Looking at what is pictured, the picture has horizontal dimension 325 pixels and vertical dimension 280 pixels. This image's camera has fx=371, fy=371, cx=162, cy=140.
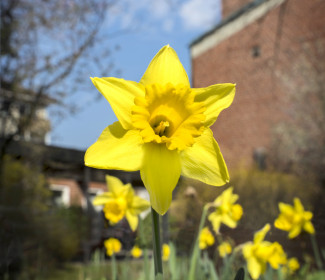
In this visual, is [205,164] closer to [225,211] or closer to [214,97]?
[214,97]

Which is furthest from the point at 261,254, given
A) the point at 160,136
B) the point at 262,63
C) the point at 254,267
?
the point at 262,63

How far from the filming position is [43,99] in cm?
414

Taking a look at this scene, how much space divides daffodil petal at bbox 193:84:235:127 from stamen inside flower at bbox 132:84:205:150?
20 millimetres

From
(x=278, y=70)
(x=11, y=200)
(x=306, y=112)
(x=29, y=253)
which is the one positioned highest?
(x=278, y=70)

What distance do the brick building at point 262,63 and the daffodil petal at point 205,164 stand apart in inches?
270

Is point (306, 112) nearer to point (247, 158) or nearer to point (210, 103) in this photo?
point (247, 158)

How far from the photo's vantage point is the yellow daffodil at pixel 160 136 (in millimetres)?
419

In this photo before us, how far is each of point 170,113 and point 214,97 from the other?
0.19ft

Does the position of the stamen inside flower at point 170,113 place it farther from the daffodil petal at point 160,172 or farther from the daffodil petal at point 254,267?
the daffodil petal at point 254,267

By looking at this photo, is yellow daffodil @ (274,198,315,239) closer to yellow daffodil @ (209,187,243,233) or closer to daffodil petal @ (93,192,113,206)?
yellow daffodil @ (209,187,243,233)

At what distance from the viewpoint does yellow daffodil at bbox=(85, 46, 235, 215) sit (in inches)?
16.5

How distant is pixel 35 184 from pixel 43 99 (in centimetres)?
112

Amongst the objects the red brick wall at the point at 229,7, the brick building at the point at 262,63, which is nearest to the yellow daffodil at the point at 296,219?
the brick building at the point at 262,63

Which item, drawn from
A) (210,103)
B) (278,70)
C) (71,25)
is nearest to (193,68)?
(278,70)
